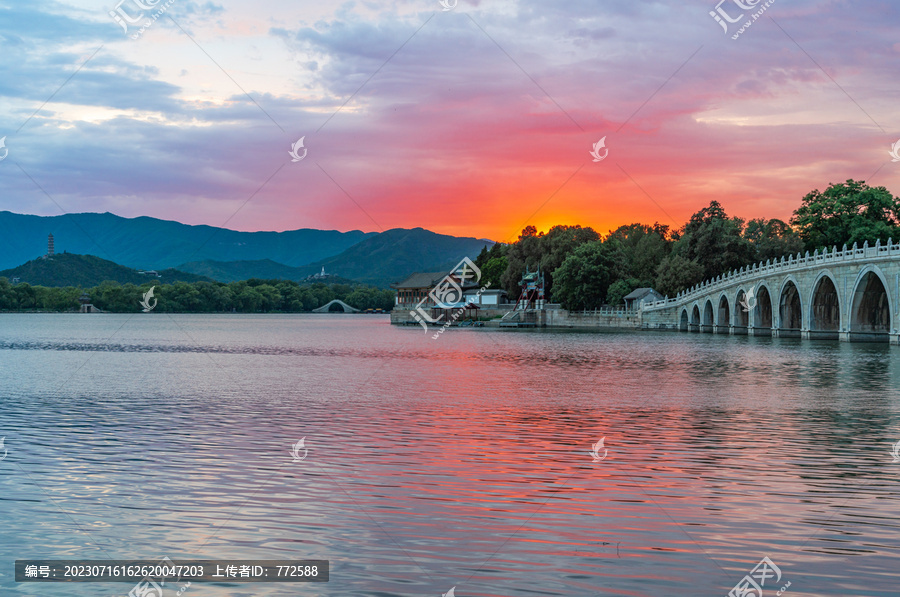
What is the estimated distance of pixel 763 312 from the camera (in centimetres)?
8050

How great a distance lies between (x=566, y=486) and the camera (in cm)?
1259

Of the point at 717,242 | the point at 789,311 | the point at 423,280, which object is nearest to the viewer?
the point at 789,311

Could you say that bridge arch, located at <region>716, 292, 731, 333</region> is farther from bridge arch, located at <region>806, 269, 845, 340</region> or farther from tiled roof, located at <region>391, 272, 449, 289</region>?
tiled roof, located at <region>391, 272, 449, 289</region>

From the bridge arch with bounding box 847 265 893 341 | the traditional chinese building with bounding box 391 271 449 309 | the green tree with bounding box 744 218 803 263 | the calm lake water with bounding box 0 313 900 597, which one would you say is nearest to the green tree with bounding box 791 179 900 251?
the green tree with bounding box 744 218 803 263

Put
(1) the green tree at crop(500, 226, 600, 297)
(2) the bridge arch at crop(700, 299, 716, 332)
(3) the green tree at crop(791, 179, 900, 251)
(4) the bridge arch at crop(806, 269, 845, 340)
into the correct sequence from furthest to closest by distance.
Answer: (1) the green tree at crop(500, 226, 600, 297) → (2) the bridge arch at crop(700, 299, 716, 332) → (3) the green tree at crop(791, 179, 900, 251) → (4) the bridge arch at crop(806, 269, 845, 340)

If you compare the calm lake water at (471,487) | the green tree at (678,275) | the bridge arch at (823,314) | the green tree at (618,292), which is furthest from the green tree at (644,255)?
the calm lake water at (471,487)

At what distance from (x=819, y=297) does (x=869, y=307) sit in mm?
6482

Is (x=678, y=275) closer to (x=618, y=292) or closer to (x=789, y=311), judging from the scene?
(x=618, y=292)

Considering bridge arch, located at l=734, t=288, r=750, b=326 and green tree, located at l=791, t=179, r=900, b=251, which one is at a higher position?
green tree, located at l=791, t=179, r=900, b=251

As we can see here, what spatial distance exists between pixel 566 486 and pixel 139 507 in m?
6.20

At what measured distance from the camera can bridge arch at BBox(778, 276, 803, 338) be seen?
2790 inches

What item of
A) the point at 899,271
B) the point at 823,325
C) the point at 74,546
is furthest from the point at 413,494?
the point at 823,325

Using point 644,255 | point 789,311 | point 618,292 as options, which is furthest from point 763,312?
point 644,255

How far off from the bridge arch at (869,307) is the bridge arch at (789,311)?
9854mm
